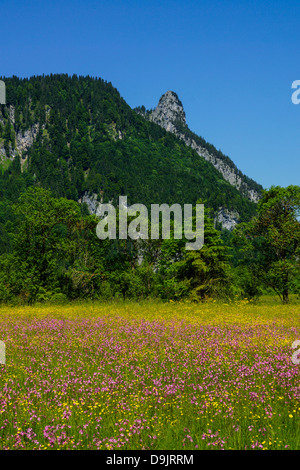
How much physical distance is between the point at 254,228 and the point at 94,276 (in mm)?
17191

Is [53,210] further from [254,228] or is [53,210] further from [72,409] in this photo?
[72,409]

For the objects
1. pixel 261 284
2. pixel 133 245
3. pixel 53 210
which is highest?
pixel 53 210

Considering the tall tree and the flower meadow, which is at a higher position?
the tall tree

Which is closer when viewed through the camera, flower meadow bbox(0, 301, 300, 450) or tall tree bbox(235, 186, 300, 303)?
flower meadow bbox(0, 301, 300, 450)

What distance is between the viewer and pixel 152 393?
6410 mm

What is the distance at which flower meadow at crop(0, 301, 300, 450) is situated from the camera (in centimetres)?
479

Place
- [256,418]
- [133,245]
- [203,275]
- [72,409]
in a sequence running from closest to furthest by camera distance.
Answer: [256,418]
[72,409]
[203,275]
[133,245]

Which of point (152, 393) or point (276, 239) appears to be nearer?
point (152, 393)

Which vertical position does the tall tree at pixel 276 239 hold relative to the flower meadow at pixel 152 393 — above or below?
above

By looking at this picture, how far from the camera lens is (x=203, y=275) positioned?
1193 inches

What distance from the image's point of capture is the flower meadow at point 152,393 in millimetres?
4789

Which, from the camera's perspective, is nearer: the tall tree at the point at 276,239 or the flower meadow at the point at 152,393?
the flower meadow at the point at 152,393

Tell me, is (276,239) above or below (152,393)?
above
